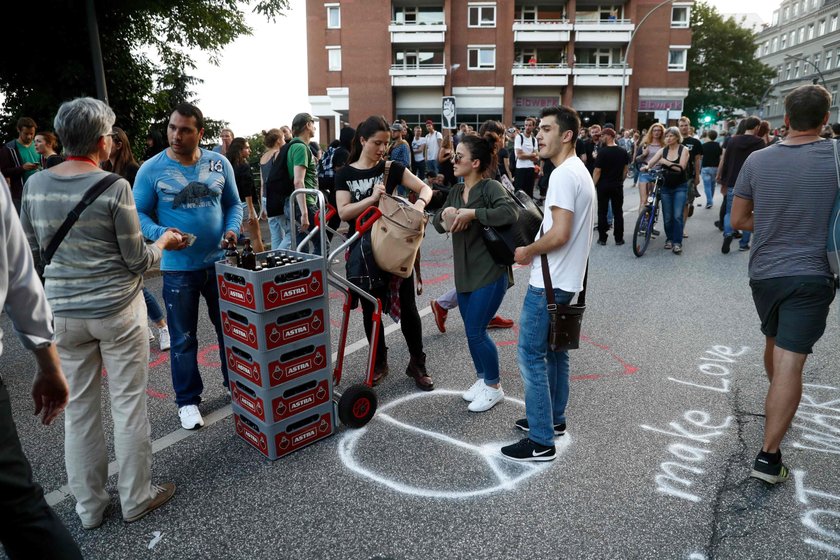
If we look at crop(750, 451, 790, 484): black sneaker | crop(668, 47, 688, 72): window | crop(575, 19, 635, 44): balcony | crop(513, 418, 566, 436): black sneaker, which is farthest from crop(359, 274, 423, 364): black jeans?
crop(668, 47, 688, 72): window

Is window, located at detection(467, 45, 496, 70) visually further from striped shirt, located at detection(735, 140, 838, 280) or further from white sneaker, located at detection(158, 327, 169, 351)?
striped shirt, located at detection(735, 140, 838, 280)

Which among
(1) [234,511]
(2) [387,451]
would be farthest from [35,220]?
(2) [387,451]

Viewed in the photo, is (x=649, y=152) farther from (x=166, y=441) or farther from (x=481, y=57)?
(x=481, y=57)

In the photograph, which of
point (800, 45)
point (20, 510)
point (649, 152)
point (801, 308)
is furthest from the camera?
point (800, 45)

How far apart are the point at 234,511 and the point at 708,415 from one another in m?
3.00

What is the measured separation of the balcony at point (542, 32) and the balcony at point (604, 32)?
2.80 ft

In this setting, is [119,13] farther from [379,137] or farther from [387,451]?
[387,451]

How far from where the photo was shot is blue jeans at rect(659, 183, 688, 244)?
9.11 m

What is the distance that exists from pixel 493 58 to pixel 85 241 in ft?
136

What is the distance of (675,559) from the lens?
253 cm

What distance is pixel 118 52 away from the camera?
41.4 feet

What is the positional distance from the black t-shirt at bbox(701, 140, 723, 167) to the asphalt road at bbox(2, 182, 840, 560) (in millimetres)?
9288

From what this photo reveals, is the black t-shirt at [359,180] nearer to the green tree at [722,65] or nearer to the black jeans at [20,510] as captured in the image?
the black jeans at [20,510]

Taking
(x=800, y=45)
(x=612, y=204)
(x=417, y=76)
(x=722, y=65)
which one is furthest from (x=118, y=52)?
(x=800, y=45)
